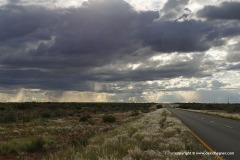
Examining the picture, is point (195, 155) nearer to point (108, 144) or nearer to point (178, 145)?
point (178, 145)

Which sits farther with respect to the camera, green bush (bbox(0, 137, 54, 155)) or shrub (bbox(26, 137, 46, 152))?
shrub (bbox(26, 137, 46, 152))

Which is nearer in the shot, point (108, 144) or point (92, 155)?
point (92, 155)

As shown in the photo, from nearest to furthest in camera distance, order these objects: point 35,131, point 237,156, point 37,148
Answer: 1. point 237,156
2. point 37,148
3. point 35,131

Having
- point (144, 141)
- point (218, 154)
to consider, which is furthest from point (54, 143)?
point (218, 154)

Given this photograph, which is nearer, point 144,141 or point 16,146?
point 144,141

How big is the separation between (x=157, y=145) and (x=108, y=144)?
7.83 feet

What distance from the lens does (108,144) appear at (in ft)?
52.9

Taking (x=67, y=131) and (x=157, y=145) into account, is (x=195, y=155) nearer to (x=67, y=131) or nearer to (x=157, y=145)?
(x=157, y=145)

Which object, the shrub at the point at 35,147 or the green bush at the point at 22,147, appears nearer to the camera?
the green bush at the point at 22,147

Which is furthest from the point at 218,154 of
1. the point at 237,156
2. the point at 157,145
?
the point at 157,145

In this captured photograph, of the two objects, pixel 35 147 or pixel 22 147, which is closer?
pixel 35 147

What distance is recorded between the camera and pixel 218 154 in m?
15.0

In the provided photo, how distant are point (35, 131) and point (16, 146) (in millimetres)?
10389

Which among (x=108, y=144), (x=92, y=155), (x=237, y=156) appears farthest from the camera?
(x=108, y=144)
